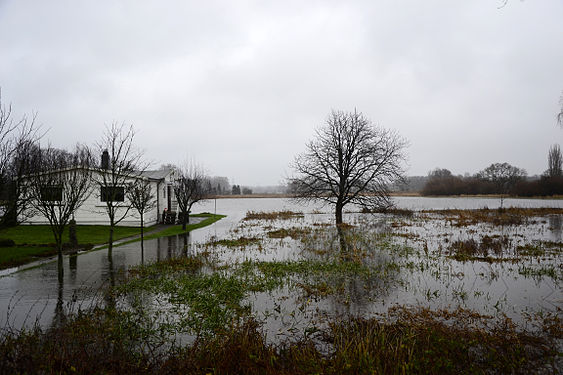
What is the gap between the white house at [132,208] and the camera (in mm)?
23467

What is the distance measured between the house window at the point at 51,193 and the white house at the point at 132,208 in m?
10.3

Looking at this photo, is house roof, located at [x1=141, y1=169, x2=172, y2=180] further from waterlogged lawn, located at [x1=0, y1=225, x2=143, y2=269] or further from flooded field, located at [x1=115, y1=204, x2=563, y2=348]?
flooded field, located at [x1=115, y1=204, x2=563, y2=348]

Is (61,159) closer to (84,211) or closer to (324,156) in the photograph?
(84,211)

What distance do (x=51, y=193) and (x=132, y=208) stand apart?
1120cm

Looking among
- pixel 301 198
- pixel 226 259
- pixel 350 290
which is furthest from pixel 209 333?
pixel 301 198

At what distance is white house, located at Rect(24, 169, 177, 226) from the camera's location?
77.0 ft

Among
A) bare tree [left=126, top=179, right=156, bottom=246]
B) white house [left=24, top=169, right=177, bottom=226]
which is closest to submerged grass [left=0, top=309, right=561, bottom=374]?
bare tree [left=126, top=179, right=156, bottom=246]

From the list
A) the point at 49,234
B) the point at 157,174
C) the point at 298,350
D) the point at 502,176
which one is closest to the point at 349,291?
the point at 298,350

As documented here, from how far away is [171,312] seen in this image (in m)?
7.11

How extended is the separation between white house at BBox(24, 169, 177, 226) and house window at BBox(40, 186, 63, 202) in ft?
33.7

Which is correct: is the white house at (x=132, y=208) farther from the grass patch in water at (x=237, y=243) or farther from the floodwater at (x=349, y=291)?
the floodwater at (x=349, y=291)

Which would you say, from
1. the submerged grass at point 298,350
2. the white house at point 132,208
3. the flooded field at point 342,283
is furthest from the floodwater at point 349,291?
the white house at point 132,208

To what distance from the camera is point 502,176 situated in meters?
75.6

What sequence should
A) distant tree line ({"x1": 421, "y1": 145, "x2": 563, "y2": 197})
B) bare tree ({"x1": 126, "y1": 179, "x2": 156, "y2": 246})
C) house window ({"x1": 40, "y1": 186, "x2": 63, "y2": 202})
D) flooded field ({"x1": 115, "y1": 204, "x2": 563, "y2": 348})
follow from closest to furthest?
flooded field ({"x1": 115, "y1": 204, "x2": 563, "y2": 348}), house window ({"x1": 40, "y1": 186, "x2": 63, "y2": 202}), bare tree ({"x1": 126, "y1": 179, "x2": 156, "y2": 246}), distant tree line ({"x1": 421, "y1": 145, "x2": 563, "y2": 197})
